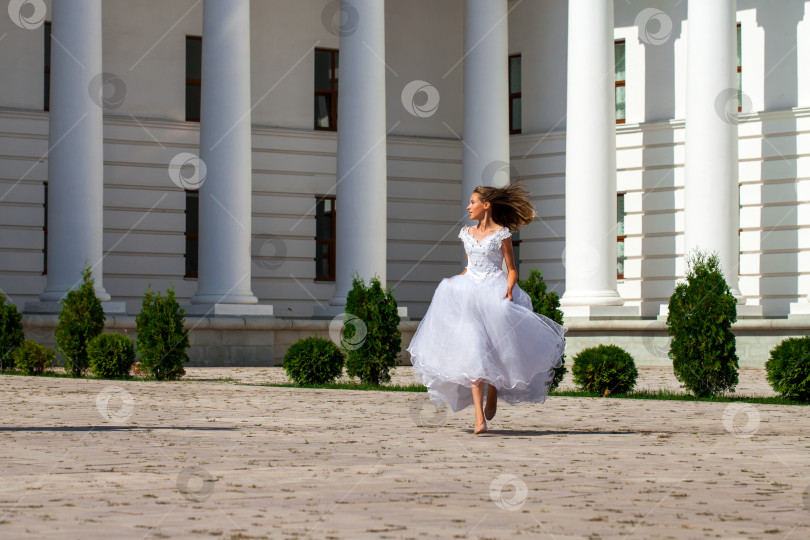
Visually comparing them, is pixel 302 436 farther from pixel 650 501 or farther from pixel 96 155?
pixel 96 155

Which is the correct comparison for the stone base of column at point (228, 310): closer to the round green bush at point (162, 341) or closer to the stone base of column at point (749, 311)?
the round green bush at point (162, 341)

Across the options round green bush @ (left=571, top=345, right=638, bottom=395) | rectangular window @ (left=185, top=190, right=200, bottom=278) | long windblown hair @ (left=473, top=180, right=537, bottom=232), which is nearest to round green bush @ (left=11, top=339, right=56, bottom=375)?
round green bush @ (left=571, top=345, right=638, bottom=395)

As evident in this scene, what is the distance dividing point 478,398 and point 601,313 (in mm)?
16679

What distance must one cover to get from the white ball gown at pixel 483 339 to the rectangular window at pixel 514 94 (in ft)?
73.8

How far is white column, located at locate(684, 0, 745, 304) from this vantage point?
26.5 m

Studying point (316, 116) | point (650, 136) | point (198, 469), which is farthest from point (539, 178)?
point (198, 469)

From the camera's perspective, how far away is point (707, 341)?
56.3 ft

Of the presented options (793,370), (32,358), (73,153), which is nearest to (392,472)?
(793,370)

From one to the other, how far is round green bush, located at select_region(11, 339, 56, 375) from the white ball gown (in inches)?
432

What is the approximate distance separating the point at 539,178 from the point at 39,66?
42.1 feet

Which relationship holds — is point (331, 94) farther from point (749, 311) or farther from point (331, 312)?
point (749, 311)

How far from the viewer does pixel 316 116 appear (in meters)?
33.3

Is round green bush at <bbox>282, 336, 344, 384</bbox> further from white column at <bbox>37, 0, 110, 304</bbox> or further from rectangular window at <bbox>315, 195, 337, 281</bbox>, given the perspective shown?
rectangular window at <bbox>315, 195, 337, 281</bbox>

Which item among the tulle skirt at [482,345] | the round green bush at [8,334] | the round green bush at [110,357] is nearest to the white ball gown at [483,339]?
the tulle skirt at [482,345]
